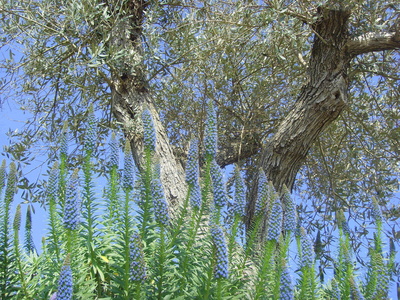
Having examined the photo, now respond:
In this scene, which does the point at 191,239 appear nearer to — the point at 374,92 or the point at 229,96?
the point at 229,96

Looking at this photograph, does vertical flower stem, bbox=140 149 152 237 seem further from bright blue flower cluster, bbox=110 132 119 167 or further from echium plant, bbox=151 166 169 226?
bright blue flower cluster, bbox=110 132 119 167

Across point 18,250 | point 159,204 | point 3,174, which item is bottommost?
point 18,250

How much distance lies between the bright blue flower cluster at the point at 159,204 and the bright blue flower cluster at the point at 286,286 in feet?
2.11

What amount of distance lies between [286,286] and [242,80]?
489 centimetres

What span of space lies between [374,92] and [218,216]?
16.1 feet

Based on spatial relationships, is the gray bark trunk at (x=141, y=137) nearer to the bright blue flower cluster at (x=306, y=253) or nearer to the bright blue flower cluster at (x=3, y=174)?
the bright blue flower cluster at (x=3, y=174)

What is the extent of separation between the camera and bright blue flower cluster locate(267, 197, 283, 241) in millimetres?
2584

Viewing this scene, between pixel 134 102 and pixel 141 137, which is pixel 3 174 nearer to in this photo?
pixel 141 137

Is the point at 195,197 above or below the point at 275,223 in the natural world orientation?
above

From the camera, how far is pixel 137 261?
225 cm

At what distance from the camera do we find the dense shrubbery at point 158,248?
2.43 m

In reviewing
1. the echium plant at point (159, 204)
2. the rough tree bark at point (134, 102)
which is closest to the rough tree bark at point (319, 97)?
the rough tree bark at point (134, 102)

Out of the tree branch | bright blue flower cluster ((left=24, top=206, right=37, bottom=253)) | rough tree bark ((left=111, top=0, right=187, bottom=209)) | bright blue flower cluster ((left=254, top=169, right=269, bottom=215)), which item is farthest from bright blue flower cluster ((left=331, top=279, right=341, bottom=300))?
the tree branch

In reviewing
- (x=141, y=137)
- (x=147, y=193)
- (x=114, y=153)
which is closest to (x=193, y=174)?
(x=147, y=193)
